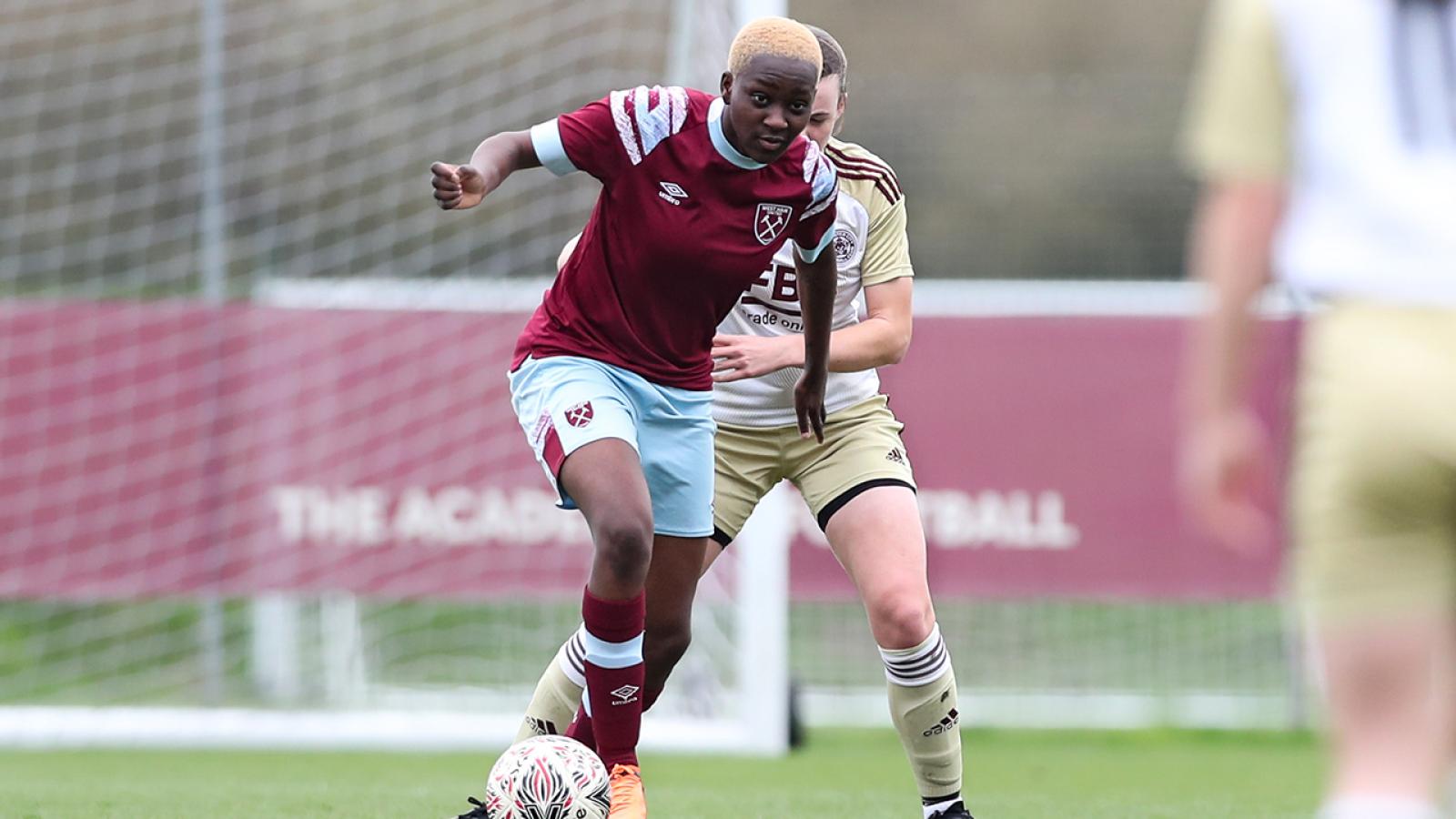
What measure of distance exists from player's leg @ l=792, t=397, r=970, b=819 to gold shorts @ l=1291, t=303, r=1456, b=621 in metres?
2.77

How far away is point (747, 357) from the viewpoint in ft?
16.5

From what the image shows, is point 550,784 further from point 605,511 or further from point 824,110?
point 824,110

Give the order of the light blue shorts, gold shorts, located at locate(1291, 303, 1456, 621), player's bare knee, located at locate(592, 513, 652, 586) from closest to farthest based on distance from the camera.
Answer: gold shorts, located at locate(1291, 303, 1456, 621) < player's bare knee, located at locate(592, 513, 652, 586) < the light blue shorts

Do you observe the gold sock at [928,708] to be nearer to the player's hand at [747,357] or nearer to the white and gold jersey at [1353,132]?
the player's hand at [747,357]

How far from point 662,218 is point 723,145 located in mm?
230

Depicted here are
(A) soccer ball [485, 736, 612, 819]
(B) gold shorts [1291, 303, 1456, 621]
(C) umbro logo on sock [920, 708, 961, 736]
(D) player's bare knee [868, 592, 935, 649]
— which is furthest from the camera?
(C) umbro logo on sock [920, 708, 961, 736]

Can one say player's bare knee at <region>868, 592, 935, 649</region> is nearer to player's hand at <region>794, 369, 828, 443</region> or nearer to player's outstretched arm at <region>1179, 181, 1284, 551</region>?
player's hand at <region>794, 369, 828, 443</region>

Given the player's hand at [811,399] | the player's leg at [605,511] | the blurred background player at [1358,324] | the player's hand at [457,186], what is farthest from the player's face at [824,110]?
the blurred background player at [1358,324]

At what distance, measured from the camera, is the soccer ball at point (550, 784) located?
14.6ft

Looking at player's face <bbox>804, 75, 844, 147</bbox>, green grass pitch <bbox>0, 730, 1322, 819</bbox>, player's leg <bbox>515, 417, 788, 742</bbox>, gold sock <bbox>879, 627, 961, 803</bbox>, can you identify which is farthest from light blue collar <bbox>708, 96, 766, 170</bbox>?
green grass pitch <bbox>0, 730, 1322, 819</bbox>

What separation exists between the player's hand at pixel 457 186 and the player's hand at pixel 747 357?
3.06 feet

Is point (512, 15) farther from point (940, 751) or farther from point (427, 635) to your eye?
point (940, 751)

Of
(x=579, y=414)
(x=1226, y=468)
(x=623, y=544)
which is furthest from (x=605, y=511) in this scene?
(x=1226, y=468)

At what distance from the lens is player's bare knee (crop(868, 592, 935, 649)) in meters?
4.86
